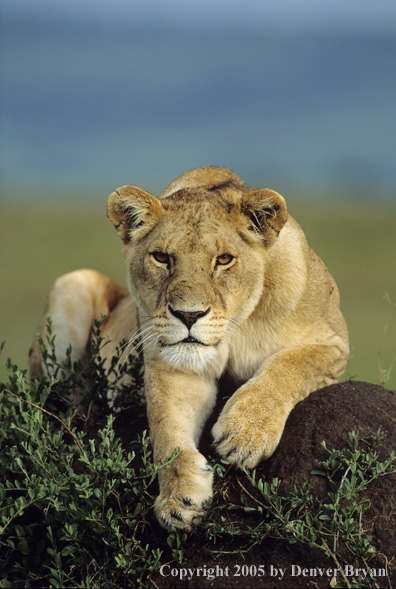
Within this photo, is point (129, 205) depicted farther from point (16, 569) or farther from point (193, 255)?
point (16, 569)

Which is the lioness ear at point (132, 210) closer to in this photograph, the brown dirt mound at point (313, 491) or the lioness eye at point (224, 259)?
the lioness eye at point (224, 259)

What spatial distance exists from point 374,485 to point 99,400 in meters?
1.89

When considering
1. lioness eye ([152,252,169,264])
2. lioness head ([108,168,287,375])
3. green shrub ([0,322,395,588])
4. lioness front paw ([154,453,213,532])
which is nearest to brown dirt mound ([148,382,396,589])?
green shrub ([0,322,395,588])

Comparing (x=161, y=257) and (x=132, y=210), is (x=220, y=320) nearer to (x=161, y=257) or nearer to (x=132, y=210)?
(x=161, y=257)

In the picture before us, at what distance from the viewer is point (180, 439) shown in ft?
→ 14.2

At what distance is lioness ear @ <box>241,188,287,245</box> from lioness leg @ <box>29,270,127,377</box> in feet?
7.98

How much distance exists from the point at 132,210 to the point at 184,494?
174cm

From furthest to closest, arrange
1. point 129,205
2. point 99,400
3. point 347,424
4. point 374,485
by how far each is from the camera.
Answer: point 99,400 < point 129,205 < point 347,424 < point 374,485

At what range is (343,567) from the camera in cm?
384

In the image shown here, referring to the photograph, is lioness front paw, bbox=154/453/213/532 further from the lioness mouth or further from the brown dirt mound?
the lioness mouth

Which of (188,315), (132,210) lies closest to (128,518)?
(188,315)

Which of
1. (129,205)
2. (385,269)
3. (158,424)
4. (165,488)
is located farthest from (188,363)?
(385,269)

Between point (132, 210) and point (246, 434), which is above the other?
point (132, 210)

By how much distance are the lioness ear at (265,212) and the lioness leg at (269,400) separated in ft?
2.37
